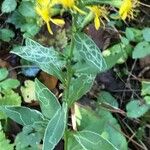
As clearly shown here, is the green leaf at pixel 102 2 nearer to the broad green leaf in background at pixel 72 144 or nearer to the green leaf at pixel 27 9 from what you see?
the broad green leaf in background at pixel 72 144

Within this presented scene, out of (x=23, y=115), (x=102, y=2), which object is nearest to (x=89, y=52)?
(x=102, y=2)

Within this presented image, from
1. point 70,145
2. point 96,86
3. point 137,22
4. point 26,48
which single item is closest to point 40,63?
point 26,48

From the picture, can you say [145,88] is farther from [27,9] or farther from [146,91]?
[27,9]

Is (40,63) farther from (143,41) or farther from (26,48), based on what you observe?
(143,41)

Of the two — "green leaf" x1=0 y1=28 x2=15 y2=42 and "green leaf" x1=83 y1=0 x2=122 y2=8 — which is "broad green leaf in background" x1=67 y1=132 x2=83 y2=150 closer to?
"green leaf" x1=83 y1=0 x2=122 y2=8

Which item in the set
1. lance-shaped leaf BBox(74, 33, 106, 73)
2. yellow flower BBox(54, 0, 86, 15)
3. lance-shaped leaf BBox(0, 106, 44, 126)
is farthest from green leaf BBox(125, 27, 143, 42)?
yellow flower BBox(54, 0, 86, 15)
